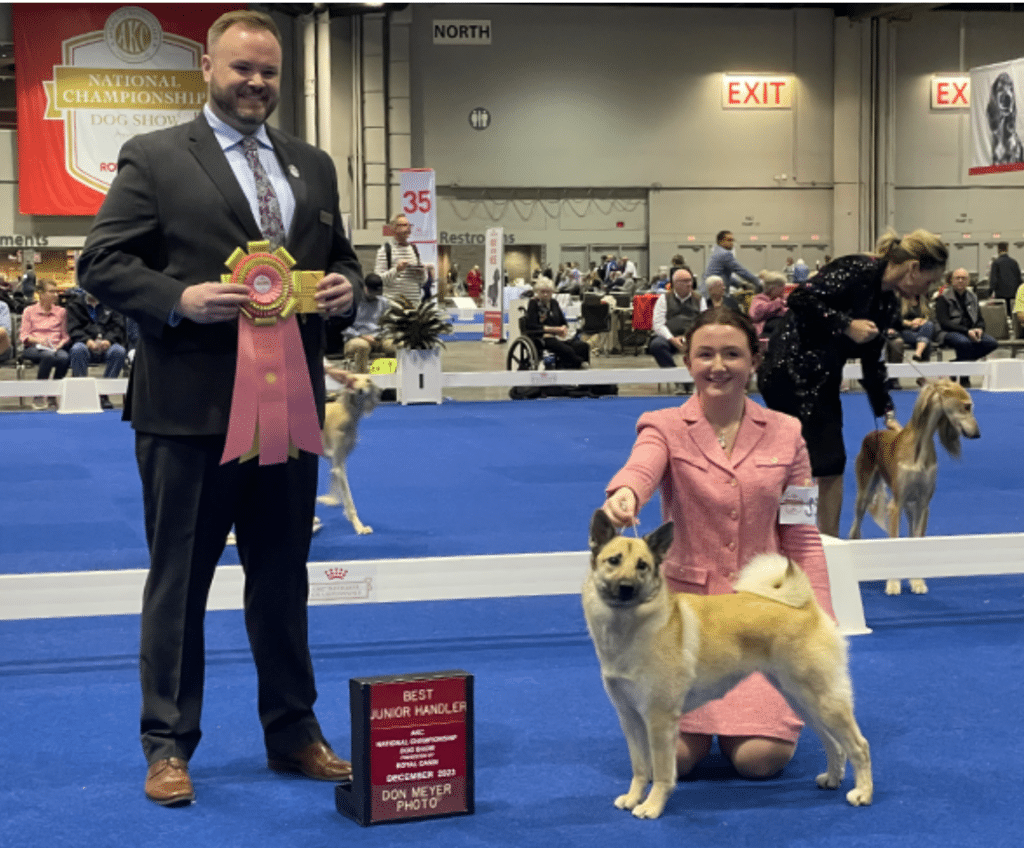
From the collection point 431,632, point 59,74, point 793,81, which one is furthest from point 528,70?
point 431,632

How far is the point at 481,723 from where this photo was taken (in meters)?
3.54

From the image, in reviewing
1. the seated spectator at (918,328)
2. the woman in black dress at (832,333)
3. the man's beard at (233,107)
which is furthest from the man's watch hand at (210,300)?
the seated spectator at (918,328)

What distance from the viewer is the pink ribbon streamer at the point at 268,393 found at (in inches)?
109

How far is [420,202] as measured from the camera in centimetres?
1914

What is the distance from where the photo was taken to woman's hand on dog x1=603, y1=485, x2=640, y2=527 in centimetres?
268

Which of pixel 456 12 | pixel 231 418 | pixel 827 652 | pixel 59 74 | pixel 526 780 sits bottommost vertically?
pixel 526 780

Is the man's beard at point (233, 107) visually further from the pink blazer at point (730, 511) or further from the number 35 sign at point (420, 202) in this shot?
the number 35 sign at point (420, 202)

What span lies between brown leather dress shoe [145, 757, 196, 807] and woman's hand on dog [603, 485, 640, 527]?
1141 millimetres

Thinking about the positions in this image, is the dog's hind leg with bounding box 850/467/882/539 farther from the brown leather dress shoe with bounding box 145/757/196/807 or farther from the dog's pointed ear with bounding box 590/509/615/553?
the brown leather dress shoe with bounding box 145/757/196/807

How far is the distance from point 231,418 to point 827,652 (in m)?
1.39

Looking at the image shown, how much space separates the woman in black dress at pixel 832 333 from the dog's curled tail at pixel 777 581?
1896mm

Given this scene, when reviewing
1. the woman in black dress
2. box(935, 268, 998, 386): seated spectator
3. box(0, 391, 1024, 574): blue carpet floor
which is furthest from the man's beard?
box(935, 268, 998, 386): seated spectator

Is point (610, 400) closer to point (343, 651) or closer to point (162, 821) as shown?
point (343, 651)

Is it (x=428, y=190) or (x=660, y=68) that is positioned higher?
(x=660, y=68)
